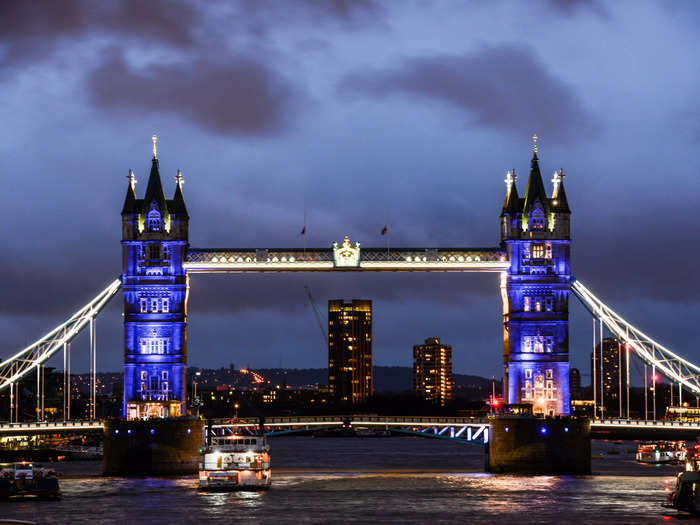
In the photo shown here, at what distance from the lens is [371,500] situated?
10081 cm

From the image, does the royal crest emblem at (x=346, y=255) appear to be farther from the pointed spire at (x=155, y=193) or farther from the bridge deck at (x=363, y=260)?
the pointed spire at (x=155, y=193)

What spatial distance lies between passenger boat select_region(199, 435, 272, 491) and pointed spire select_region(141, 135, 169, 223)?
2506 cm

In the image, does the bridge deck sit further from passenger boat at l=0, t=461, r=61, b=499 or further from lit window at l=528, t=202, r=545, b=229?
passenger boat at l=0, t=461, r=61, b=499

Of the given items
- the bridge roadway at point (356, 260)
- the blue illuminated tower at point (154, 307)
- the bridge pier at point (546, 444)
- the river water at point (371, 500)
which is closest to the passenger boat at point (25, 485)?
the river water at point (371, 500)

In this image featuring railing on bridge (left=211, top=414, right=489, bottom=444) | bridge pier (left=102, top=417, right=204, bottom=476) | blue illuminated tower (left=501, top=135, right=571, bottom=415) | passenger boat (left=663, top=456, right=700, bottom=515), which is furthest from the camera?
railing on bridge (left=211, top=414, right=489, bottom=444)

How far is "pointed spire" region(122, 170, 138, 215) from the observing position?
129000 mm

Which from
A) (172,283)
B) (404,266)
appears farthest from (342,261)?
(172,283)

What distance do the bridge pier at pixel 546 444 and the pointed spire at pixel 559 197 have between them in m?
18.5

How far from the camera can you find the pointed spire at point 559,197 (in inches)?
5039

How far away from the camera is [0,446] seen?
180375mm

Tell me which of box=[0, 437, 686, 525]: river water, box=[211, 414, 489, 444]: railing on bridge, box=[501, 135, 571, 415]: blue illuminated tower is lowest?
box=[0, 437, 686, 525]: river water

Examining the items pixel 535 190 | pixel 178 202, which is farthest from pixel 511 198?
pixel 178 202

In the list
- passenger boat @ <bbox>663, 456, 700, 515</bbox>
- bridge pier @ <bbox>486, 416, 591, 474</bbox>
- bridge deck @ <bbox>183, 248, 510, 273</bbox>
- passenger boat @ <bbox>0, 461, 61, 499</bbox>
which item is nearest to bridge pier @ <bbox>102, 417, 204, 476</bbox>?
bridge deck @ <bbox>183, 248, 510, 273</bbox>

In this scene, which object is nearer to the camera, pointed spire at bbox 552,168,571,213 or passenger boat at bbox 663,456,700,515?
passenger boat at bbox 663,456,700,515
